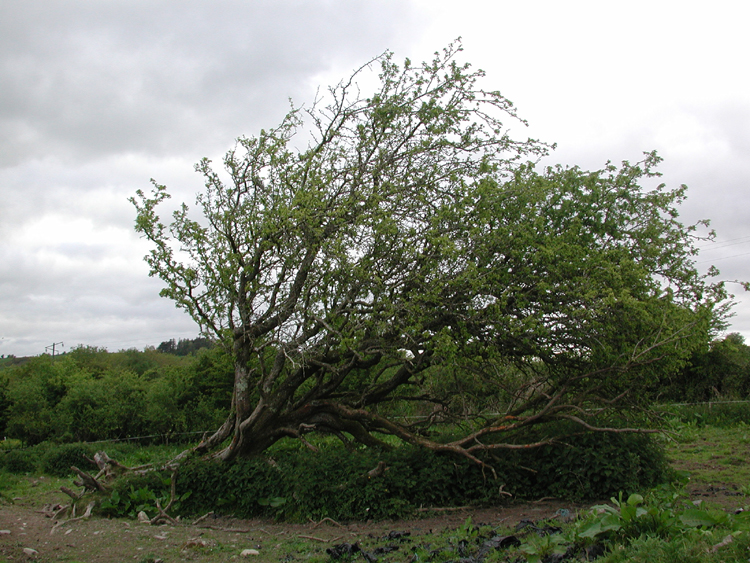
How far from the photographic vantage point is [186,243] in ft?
35.4

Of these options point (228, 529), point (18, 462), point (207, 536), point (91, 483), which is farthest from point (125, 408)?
point (207, 536)

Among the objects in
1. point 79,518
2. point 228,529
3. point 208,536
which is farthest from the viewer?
point 79,518

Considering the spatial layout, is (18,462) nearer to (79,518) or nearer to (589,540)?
(79,518)

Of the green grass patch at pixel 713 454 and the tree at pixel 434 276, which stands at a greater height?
the tree at pixel 434 276

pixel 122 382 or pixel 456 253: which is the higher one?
pixel 456 253

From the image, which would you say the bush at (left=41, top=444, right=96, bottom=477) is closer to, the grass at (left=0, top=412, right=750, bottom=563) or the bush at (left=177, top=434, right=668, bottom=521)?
the grass at (left=0, top=412, right=750, bottom=563)

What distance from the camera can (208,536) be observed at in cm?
816

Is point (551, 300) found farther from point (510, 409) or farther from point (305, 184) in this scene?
point (305, 184)

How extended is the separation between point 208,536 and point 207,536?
0.02m

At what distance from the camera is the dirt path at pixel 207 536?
22.5ft

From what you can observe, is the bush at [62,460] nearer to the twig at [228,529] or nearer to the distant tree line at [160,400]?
the distant tree line at [160,400]

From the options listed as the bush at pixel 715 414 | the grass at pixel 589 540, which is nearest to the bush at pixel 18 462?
the grass at pixel 589 540

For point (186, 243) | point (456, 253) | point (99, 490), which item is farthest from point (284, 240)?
point (99, 490)

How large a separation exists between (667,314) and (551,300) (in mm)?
1715
